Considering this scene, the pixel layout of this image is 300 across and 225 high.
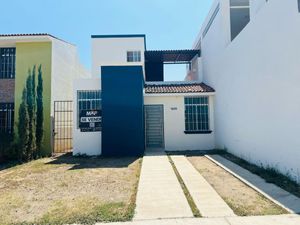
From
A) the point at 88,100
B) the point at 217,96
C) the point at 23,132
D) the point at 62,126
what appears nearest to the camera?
the point at 23,132

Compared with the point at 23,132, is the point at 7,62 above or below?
above

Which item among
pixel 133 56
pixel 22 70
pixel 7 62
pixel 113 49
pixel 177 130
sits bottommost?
pixel 177 130

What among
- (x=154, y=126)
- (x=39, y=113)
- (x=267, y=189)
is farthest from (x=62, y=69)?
(x=267, y=189)

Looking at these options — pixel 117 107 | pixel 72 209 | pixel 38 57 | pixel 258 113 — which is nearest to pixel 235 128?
pixel 258 113

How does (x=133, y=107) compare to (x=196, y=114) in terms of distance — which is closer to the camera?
(x=133, y=107)

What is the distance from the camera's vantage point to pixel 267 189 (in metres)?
6.48

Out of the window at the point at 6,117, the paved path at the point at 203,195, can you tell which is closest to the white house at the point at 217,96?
the paved path at the point at 203,195

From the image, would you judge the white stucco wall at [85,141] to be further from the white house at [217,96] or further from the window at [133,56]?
the window at [133,56]

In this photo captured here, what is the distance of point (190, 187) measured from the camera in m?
6.85

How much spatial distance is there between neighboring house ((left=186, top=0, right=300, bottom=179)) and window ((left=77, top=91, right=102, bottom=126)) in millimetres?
6398

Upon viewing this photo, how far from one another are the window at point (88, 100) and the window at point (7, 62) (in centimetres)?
420

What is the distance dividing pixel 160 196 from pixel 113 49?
1383cm

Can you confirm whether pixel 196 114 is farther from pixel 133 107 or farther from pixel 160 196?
pixel 160 196

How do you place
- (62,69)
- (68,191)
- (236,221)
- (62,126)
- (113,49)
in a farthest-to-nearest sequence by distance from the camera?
1. (113,49)
2. (62,69)
3. (62,126)
4. (68,191)
5. (236,221)
